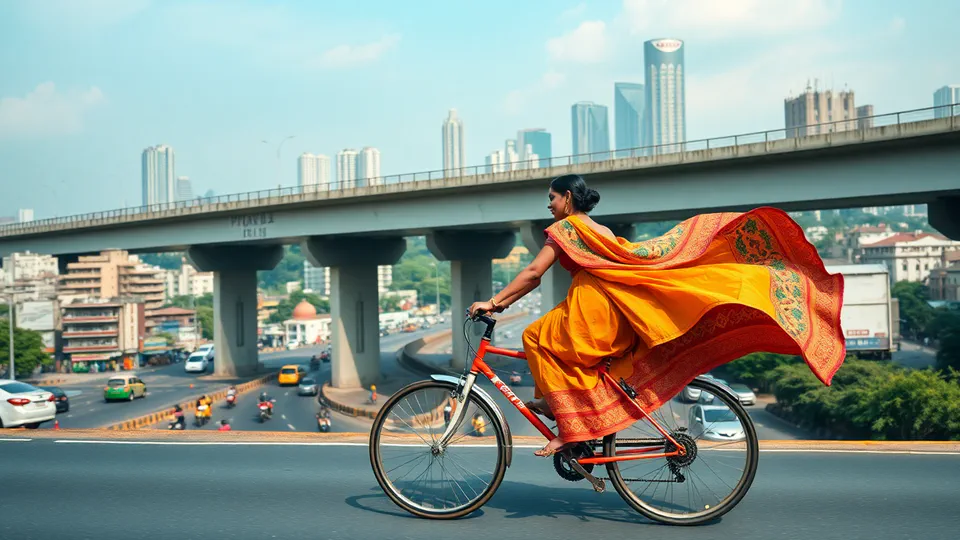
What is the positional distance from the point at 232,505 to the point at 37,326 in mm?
87941

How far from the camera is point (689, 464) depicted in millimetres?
4352

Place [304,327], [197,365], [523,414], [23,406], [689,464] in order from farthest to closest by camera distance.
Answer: [304,327], [197,365], [23,406], [523,414], [689,464]

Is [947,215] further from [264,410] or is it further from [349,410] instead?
[264,410]

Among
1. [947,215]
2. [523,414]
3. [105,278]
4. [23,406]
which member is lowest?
[23,406]

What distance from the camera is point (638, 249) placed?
163 inches

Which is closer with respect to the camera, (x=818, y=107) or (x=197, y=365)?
(x=197, y=365)

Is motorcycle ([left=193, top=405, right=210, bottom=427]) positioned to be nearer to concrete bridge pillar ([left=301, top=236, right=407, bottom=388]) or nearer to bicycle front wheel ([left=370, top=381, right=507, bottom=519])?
concrete bridge pillar ([left=301, top=236, right=407, bottom=388])

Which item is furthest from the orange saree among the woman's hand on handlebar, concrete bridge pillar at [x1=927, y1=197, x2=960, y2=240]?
concrete bridge pillar at [x1=927, y1=197, x2=960, y2=240]

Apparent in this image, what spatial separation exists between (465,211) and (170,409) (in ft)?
Answer: 46.2

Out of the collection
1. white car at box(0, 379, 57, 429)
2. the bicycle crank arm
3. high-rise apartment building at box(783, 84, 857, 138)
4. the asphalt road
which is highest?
high-rise apartment building at box(783, 84, 857, 138)

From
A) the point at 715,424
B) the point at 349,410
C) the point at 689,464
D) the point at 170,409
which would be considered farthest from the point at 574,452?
the point at 170,409

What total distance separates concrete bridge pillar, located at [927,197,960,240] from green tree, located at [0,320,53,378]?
194ft

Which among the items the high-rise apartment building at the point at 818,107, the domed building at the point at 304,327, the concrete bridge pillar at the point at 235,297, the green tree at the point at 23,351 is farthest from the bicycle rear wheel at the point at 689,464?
the high-rise apartment building at the point at 818,107

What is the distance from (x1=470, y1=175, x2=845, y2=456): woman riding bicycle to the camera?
3994 mm
